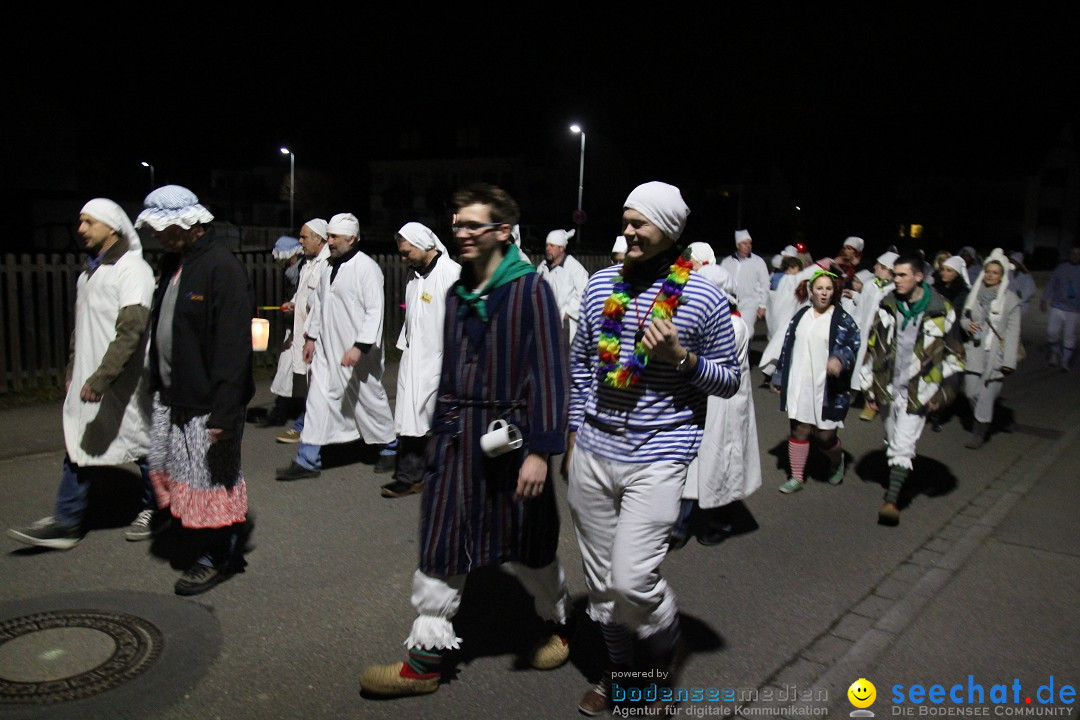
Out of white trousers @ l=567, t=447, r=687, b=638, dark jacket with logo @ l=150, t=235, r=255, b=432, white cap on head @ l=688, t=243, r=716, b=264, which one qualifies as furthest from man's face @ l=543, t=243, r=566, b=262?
white trousers @ l=567, t=447, r=687, b=638

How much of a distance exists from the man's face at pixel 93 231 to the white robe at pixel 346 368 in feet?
7.22

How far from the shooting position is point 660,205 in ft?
11.2

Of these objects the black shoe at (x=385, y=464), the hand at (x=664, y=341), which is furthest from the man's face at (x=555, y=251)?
the hand at (x=664, y=341)

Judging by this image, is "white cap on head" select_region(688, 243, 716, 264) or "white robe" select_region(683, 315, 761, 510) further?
"white cap on head" select_region(688, 243, 716, 264)

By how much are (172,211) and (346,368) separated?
9.10 feet

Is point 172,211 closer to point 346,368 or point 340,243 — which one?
point 340,243

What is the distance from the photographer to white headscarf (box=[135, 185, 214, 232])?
4.32 meters

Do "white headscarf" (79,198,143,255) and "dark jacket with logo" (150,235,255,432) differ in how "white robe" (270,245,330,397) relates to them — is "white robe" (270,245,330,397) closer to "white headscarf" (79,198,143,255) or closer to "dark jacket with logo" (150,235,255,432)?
"white headscarf" (79,198,143,255)

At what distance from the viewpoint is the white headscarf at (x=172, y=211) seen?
4.32 metres

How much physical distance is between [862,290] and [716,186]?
4392 centimetres

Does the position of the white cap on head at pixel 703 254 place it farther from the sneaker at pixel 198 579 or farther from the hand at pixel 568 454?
the sneaker at pixel 198 579

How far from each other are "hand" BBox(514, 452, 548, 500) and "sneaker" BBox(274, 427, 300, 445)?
4911 millimetres

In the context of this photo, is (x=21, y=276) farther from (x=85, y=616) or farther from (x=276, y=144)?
(x=276, y=144)

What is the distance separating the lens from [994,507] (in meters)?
6.89
